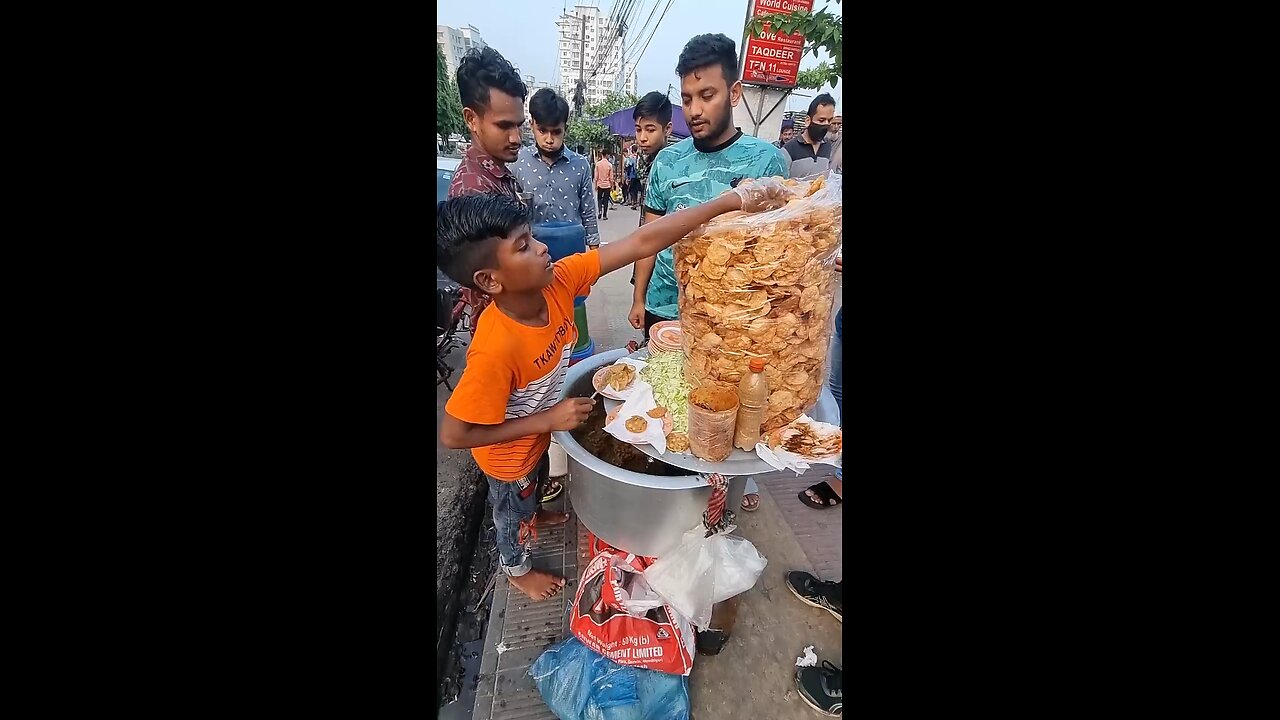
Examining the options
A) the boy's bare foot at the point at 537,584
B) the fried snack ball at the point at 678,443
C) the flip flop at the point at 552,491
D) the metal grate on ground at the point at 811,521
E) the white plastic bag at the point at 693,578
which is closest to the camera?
the fried snack ball at the point at 678,443

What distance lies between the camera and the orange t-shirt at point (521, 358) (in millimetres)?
1139

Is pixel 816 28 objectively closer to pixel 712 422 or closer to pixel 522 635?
pixel 712 422

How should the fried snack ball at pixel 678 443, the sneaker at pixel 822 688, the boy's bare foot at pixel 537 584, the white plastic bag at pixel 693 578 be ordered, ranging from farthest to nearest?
1. the boy's bare foot at pixel 537 584
2. the sneaker at pixel 822 688
3. the white plastic bag at pixel 693 578
4. the fried snack ball at pixel 678 443

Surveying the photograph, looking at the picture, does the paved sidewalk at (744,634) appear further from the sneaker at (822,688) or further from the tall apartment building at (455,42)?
the tall apartment building at (455,42)

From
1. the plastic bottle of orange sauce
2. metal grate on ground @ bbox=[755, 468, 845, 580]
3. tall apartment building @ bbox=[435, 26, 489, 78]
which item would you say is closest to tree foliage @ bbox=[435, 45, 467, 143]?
tall apartment building @ bbox=[435, 26, 489, 78]

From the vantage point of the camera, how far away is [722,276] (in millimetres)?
1147

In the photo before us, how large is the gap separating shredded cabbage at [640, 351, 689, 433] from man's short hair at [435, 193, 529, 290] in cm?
60

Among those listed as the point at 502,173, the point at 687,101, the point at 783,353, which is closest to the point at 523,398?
the point at 502,173

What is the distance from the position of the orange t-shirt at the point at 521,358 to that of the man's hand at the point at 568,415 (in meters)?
0.07

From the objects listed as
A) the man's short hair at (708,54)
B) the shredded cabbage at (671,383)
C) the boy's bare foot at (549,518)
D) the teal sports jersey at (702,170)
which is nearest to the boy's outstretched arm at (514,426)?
the shredded cabbage at (671,383)

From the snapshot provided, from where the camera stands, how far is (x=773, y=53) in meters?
1.23

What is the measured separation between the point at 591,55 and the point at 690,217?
1.52 ft

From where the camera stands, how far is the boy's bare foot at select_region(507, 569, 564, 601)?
1.97 meters
